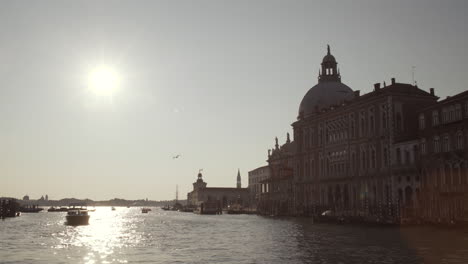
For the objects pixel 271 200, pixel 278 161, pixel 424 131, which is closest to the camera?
pixel 424 131

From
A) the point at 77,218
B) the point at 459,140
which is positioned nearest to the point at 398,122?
the point at 459,140

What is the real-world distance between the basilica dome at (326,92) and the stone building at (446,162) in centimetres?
3456

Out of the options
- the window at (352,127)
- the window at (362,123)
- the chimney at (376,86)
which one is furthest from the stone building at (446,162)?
the window at (352,127)

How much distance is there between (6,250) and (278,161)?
335 feet

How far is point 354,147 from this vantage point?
8500 centimetres

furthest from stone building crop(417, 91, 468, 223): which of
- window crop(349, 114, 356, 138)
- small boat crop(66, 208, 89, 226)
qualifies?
small boat crop(66, 208, 89, 226)

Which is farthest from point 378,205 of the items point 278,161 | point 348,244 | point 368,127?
point 278,161

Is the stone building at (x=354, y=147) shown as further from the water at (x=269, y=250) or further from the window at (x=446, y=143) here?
the water at (x=269, y=250)

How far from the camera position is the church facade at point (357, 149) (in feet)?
239

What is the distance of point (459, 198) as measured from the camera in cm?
5903

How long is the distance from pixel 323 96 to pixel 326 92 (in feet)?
3.54

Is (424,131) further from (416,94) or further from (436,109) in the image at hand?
(416,94)

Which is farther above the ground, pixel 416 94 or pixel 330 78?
pixel 330 78

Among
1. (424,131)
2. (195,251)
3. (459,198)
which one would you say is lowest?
(195,251)
